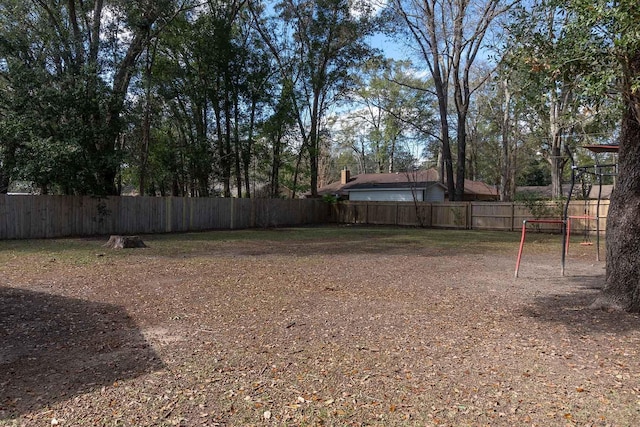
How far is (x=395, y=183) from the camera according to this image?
3014cm

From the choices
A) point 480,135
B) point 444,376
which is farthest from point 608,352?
point 480,135

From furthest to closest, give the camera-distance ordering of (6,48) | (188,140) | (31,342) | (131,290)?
(188,140)
(6,48)
(131,290)
(31,342)

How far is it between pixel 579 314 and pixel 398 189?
25301mm

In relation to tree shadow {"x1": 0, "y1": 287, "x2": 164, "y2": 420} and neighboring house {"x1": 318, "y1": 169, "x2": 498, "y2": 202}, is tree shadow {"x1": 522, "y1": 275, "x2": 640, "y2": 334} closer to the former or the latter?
tree shadow {"x1": 0, "y1": 287, "x2": 164, "y2": 420}

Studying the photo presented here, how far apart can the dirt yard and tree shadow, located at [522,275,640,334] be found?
1.2 inches

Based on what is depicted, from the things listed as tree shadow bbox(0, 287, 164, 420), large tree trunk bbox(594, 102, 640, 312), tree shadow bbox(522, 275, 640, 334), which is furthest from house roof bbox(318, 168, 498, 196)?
tree shadow bbox(0, 287, 164, 420)

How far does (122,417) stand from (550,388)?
107 inches

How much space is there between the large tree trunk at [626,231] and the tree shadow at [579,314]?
0.70ft

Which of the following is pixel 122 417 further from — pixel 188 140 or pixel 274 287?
pixel 188 140

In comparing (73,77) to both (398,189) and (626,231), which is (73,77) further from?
(398,189)

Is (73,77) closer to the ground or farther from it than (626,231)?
farther from it

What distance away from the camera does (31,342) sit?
3807mm

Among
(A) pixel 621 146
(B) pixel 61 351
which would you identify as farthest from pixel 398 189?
(B) pixel 61 351

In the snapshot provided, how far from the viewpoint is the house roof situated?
99.4ft
